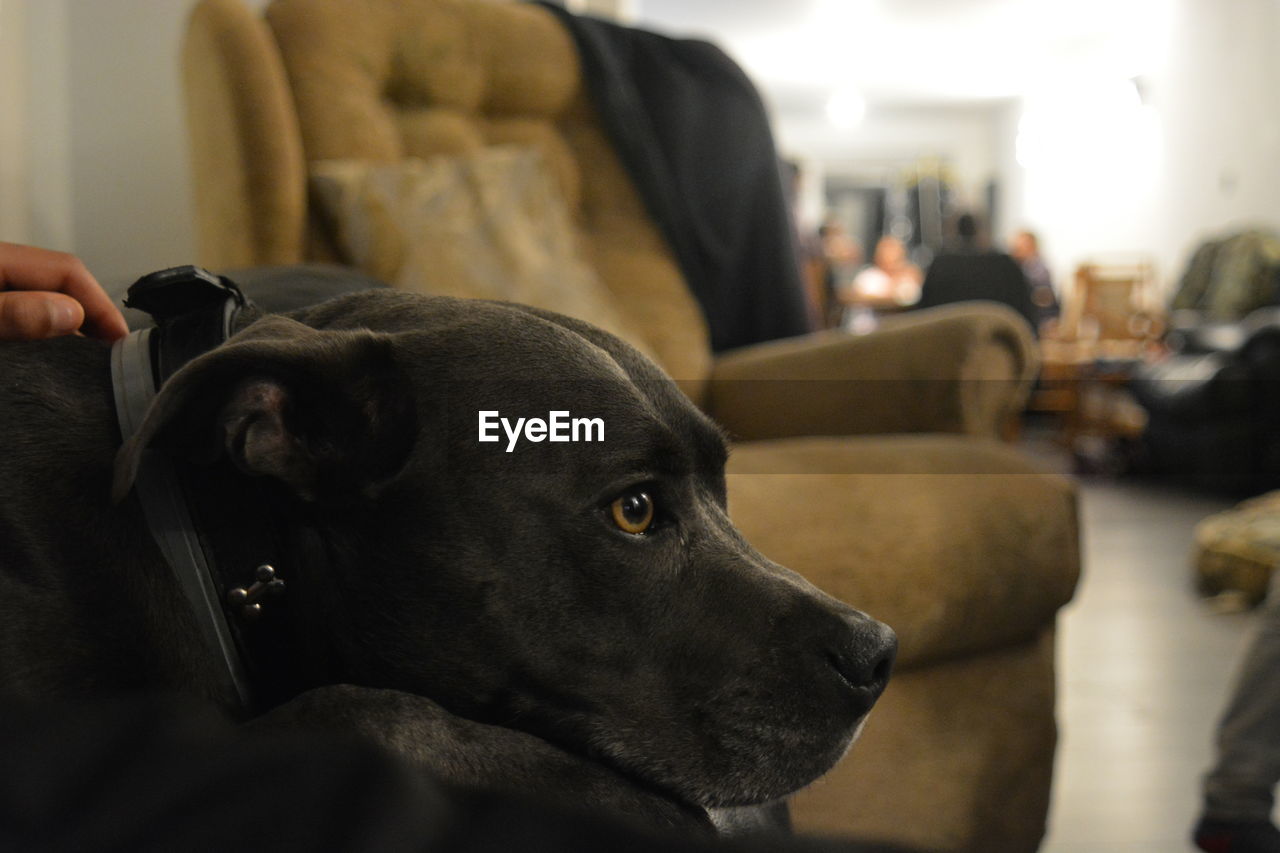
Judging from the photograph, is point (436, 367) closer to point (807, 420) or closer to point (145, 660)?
point (145, 660)

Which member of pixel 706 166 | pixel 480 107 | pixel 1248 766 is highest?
pixel 480 107

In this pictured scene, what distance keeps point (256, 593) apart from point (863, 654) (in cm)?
35

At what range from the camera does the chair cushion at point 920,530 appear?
2.78 feet

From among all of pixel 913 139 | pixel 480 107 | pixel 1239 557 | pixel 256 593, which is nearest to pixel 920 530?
pixel 256 593

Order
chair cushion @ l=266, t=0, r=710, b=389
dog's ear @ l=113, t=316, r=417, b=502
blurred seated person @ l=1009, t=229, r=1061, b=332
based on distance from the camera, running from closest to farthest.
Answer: dog's ear @ l=113, t=316, r=417, b=502
chair cushion @ l=266, t=0, r=710, b=389
blurred seated person @ l=1009, t=229, r=1061, b=332

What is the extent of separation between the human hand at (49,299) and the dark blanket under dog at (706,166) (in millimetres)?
1146

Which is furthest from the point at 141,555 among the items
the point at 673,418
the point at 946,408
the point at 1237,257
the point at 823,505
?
the point at 1237,257

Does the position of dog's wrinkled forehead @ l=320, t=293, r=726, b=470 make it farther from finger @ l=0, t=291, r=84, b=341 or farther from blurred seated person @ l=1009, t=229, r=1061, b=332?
blurred seated person @ l=1009, t=229, r=1061, b=332

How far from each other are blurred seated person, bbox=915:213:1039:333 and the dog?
413 centimetres

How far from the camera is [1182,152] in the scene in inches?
295

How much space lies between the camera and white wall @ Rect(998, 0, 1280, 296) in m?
6.32

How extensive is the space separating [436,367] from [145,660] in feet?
0.74

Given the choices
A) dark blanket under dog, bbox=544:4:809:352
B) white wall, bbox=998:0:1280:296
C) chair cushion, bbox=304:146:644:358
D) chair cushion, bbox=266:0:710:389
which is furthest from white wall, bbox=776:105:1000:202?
chair cushion, bbox=304:146:644:358

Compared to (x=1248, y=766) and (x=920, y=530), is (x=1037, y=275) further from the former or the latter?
(x=920, y=530)
